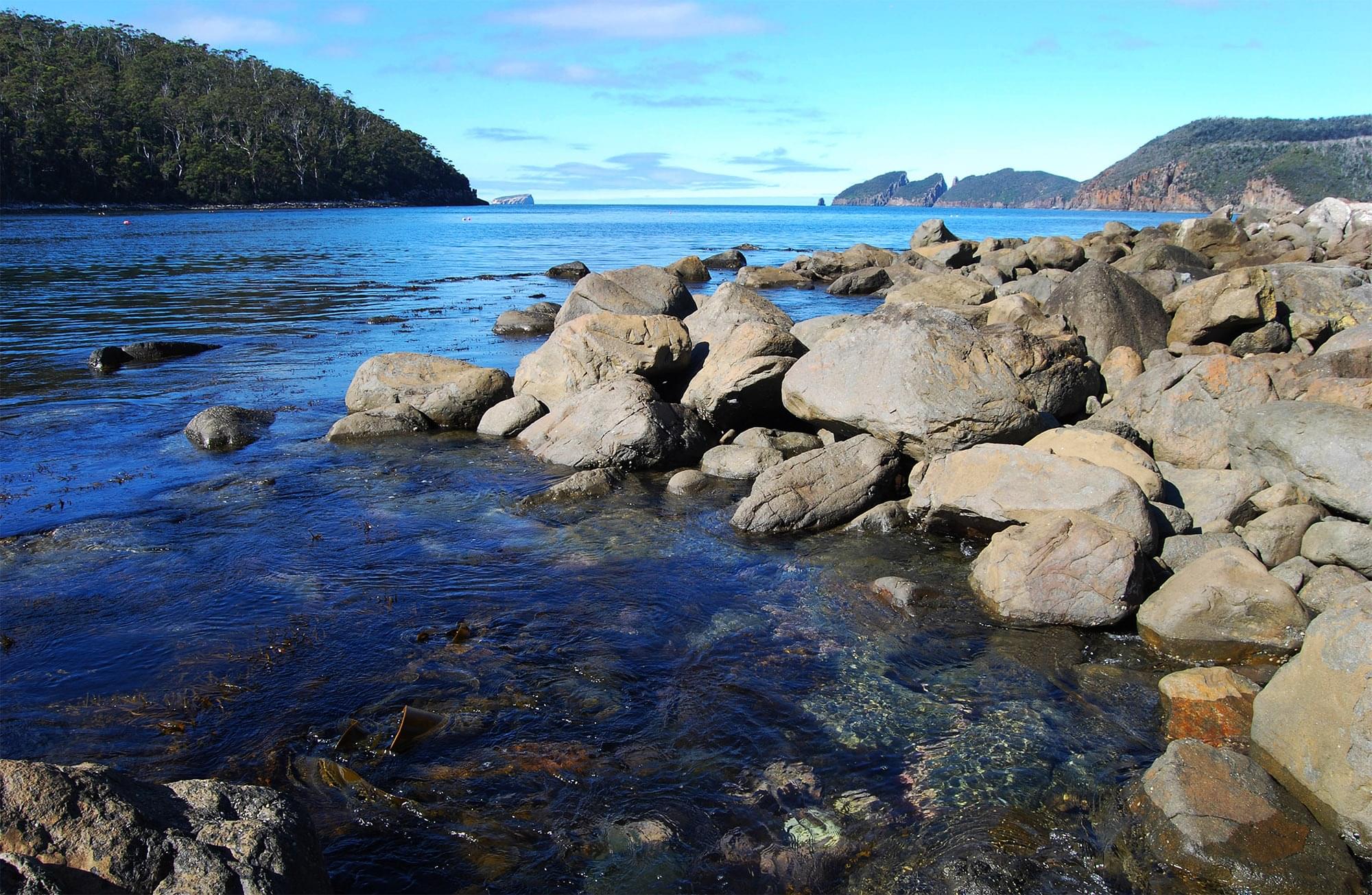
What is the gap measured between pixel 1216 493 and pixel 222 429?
13559mm

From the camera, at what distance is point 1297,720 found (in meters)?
5.65

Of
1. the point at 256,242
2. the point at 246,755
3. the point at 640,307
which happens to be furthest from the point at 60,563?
the point at 256,242

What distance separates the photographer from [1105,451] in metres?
9.59

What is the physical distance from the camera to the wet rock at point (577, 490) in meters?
11.2

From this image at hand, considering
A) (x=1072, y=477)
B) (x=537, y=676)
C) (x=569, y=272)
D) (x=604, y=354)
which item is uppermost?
(x=569, y=272)

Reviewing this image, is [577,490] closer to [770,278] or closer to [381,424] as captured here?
[381,424]

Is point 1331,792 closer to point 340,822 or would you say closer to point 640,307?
point 340,822

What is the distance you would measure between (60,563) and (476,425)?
6569mm

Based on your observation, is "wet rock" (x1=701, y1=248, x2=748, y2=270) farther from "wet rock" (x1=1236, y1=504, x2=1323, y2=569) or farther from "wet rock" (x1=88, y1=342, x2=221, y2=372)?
"wet rock" (x1=1236, y1=504, x2=1323, y2=569)

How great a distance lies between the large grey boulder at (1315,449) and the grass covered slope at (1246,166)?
109 meters

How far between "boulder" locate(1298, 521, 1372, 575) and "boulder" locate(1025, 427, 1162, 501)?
53.5 inches

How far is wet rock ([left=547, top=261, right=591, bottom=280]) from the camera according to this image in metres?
41.4

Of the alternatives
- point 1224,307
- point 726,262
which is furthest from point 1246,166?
point 1224,307

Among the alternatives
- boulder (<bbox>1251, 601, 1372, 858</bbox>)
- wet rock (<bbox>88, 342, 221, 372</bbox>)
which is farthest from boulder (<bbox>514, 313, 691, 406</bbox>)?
wet rock (<bbox>88, 342, 221, 372</bbox>)
